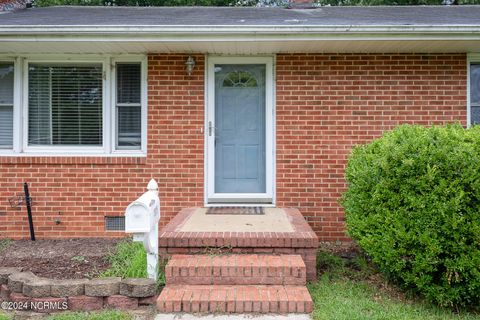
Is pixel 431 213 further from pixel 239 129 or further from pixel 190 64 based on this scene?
pixel 190 64

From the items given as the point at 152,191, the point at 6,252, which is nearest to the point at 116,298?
the point at 152,191

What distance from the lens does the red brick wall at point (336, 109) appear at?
20.1 feet

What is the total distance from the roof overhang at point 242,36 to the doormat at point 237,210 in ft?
7.38

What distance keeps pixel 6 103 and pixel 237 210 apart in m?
3.73

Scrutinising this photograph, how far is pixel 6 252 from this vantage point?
5.48 meters

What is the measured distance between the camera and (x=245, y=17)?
22.0ft

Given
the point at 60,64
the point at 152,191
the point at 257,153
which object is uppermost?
the point at 60,64

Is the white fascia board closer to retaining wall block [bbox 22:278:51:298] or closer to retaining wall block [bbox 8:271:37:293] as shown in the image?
retaining wall block [bbox 8:271:37:293]

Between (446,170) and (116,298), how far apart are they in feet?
10.3

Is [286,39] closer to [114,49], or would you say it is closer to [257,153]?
[257,153]

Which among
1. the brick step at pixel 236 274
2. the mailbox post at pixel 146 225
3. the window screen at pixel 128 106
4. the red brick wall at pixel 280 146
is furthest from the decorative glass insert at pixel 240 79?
the brick step at pixel 236 274

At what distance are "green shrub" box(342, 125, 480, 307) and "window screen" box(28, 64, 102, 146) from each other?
4.15 metres

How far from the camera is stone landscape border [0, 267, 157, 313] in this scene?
3.89m
